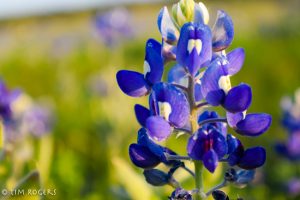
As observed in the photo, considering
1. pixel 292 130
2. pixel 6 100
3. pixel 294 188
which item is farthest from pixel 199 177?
pixel 292 130

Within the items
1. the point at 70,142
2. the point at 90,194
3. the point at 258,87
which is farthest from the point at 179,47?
the point at 258,87

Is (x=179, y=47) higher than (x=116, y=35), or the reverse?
(x=116, y=35)

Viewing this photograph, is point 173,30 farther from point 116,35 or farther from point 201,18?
point 116,35

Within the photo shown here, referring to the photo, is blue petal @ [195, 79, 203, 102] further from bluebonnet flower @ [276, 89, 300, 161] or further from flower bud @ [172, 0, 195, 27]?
bluebonnet flower @ [276, 89, 300, 161]

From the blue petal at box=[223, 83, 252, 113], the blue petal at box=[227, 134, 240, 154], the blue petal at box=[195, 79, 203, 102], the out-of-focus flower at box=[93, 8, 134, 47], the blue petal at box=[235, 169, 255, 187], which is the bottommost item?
the blue petal at box=[235, 169, 255, 187]

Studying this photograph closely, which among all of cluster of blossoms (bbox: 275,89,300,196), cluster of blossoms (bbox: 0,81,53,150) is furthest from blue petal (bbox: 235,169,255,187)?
cluster of blossoms (bbox: 275,89,300,196)

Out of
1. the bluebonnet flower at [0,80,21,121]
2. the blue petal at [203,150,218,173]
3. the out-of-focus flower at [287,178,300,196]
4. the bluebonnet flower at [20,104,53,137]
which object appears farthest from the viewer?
the bluebonnet flower at [20,104,53,137]
